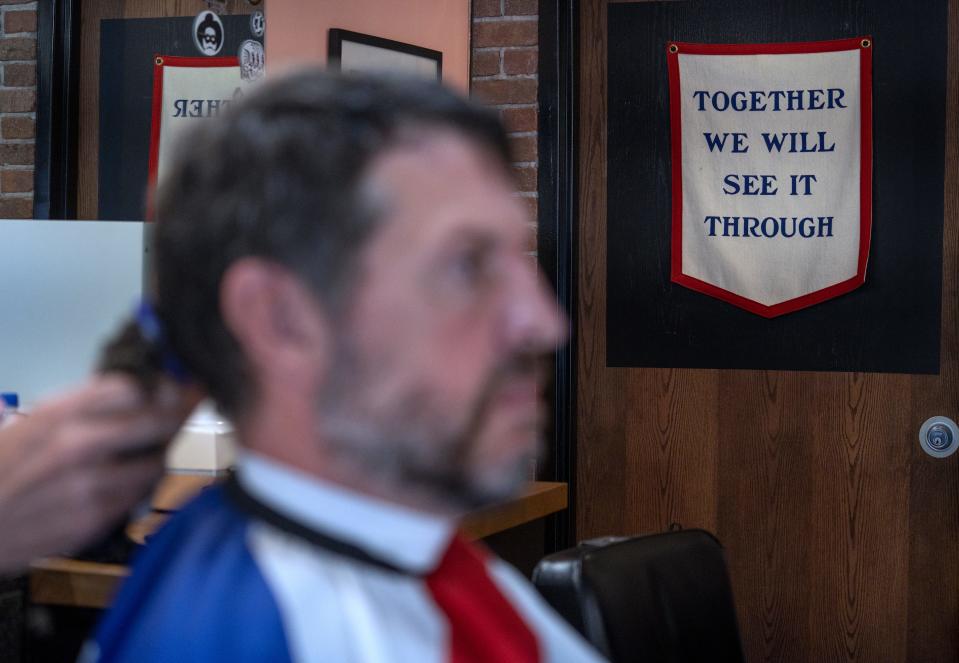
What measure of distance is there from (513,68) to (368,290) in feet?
9.08

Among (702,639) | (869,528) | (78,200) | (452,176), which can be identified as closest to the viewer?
(452,176)

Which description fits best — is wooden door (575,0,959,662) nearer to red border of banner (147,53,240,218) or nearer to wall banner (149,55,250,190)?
wall banner (149,55,250,190)

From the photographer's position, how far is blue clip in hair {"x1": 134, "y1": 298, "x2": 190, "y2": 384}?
0.69 m

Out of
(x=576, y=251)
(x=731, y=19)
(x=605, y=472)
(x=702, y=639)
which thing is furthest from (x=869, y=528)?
(x=702, y=639)

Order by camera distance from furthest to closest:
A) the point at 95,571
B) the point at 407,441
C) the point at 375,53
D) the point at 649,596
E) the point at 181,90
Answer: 1. the point at 181,90
2. the point at 375,53
3. the point at 95,571
4. the point at 649,596
5. the point at 407,441

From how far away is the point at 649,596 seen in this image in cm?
145

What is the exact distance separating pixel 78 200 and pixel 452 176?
3.30 metres

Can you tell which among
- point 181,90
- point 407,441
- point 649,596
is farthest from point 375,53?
point 407,441

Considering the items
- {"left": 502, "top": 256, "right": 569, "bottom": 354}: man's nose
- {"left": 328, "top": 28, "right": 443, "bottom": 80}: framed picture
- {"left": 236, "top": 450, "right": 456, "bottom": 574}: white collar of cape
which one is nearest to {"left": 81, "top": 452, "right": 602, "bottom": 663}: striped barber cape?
{"left": 236, "top": 450, "right": 456, "bottom": 574}: white collar of cape

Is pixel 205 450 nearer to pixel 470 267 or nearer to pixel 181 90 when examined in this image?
pixel 470 267

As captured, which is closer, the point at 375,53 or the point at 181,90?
the point at 375,53

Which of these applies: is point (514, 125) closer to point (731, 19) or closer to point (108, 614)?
point (731, 19)

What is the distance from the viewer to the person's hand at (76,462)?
662mm

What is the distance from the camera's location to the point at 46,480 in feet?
2.17
